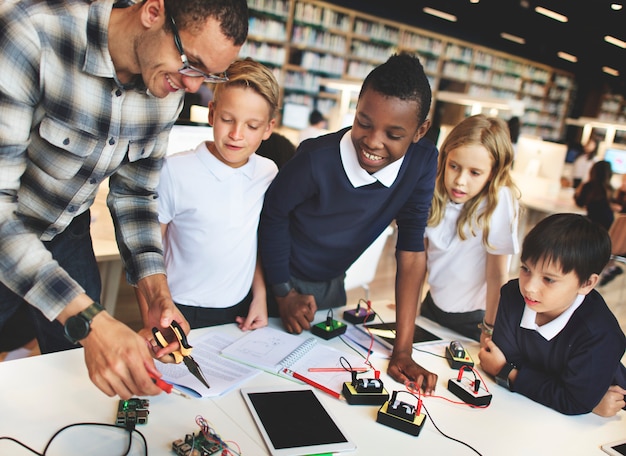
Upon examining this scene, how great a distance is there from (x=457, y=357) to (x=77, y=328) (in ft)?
3.31

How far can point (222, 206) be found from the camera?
152 centimetres

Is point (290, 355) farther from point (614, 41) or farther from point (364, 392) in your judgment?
point (614, 41)

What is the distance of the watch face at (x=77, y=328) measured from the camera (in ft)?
2.94

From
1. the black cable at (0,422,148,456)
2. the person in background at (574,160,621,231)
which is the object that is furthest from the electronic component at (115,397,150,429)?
the person in background at (574,160,621,231)

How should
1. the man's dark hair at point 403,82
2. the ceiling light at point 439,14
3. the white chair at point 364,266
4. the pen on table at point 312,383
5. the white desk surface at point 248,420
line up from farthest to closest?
the ceiling light at point 439,14
the white chair at point 364,266
the man's dark hair at point 403,82
the pen on table at point 312,383
the white desk surface at point 248,420

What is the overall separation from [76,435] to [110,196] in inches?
25.1

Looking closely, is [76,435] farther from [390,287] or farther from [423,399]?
[390,287]

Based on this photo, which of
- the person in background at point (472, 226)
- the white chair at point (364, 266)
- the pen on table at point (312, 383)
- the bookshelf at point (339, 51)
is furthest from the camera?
the bookshelf at point (339, 51)

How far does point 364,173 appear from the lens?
146 cm

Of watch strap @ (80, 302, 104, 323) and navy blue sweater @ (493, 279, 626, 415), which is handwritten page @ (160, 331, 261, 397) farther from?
navy blue sweater @ (493, 279, 626, 415)

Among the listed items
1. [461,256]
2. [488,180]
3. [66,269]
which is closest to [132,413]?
[66,269]

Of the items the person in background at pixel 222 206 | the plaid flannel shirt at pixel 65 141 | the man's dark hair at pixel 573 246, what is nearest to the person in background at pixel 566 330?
the man's dark hair at pixel 573 246

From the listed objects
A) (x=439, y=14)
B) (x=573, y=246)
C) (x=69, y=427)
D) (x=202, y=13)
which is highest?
(x=439, y=14)

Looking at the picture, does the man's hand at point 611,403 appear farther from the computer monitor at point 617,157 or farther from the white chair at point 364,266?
the computer monitor at point 617,157
